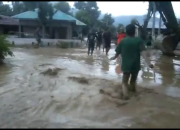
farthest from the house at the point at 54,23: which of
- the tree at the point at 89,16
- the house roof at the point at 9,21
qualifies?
the tree at the point at 89,16

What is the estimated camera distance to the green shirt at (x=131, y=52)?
6.09m

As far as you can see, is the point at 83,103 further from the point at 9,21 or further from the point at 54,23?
the point at 9,21

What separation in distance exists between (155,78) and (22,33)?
24740 millimetres

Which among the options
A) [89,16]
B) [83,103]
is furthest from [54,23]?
[83,103]

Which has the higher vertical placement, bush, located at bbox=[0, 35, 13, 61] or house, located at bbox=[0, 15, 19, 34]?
house, located at bbox=[0, 15, 19, 34]

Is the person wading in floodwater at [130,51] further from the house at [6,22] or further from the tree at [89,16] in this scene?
the tree at [89,16]

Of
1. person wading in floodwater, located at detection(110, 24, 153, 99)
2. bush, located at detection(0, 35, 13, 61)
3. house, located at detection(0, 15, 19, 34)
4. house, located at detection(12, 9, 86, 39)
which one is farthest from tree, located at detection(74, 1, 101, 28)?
person wading in floodwater, located at detection(110, 24, 153, 99)

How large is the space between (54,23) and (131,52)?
86.6ft

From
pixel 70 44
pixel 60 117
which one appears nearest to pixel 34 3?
pixel 60 117

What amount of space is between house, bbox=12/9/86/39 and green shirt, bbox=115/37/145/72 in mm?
24078

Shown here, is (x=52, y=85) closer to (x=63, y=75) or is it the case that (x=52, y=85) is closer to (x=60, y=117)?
(x=63, y=75)

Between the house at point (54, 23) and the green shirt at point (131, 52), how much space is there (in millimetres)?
24078

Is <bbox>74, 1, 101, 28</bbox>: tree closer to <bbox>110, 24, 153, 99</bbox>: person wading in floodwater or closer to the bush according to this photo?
the bush

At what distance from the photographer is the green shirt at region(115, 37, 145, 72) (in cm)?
609
